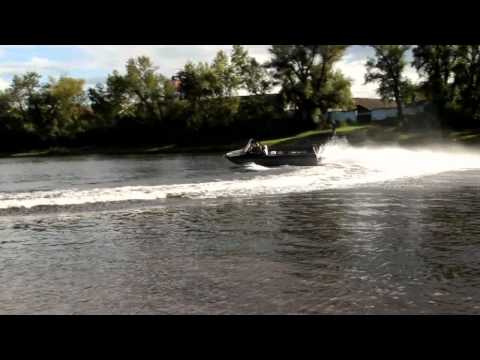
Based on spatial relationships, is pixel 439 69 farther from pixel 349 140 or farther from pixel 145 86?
pixel 145 86

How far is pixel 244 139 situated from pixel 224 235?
71.5 m

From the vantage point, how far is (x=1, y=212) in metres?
20.1

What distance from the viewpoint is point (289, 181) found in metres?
30.1

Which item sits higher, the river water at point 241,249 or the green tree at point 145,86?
the green tree at point 145,86

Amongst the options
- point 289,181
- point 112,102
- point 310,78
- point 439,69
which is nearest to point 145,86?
point 112,102

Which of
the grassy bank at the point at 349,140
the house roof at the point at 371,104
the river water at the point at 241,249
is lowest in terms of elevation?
the river water at the point at 241,249

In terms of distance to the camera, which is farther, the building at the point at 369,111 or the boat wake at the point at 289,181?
the building at the point at 369,111

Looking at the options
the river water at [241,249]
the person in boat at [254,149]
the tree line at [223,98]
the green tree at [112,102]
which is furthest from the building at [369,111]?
the river water at [241,249]

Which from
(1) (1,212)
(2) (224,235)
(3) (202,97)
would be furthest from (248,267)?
(3) (202,97)

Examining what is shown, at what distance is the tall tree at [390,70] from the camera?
7406 centimetres

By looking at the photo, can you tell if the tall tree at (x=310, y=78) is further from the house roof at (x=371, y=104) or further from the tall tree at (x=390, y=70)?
the house roof at (x=371, y=104)

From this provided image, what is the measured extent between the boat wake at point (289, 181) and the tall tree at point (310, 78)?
33.7 m

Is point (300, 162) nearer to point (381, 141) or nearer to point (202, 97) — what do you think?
point (381, 141)

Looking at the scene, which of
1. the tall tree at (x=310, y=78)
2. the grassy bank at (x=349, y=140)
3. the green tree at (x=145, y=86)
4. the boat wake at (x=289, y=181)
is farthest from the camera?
the green tree at (x=145, y=86)
